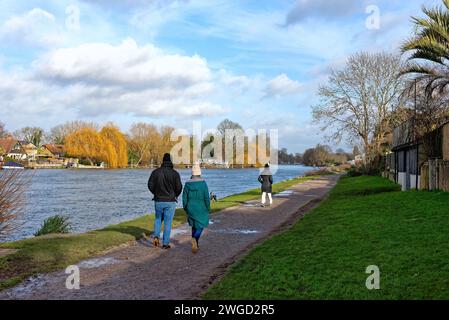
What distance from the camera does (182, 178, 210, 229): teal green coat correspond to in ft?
31.7

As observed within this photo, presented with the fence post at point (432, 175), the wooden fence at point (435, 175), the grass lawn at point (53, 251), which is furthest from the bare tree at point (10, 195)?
the fence post at point (432, 175)

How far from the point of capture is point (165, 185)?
9992 millimetres

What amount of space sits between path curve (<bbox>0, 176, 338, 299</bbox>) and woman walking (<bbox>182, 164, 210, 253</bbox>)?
50cm

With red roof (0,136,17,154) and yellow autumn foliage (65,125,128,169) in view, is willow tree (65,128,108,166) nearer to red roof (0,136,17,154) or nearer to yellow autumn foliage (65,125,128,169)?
yellow autumn foliage (65,125,128,169)

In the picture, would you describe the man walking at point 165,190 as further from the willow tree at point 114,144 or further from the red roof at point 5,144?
the willow tree at point 114,144

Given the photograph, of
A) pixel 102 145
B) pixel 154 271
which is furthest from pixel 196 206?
pixel 102 145

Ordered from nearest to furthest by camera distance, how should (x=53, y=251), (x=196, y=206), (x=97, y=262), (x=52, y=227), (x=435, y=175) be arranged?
1. (x=97, y=262)
2. (x=53, y=251)
3. (x=196, y=206)
4. (x=52, y=227)
5. (x=435, y=175)

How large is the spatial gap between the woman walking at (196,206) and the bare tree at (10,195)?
3.38 meters

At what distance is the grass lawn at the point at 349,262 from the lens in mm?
6094

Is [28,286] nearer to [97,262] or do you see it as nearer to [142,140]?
[97,262]

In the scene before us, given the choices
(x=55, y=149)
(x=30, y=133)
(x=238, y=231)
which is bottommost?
(x=238, y=231)

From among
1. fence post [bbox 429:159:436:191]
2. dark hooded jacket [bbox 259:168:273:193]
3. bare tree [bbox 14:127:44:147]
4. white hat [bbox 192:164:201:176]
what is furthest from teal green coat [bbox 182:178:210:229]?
bare tree [bbox 14:127:44:147]

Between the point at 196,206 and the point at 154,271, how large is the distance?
2082mm
